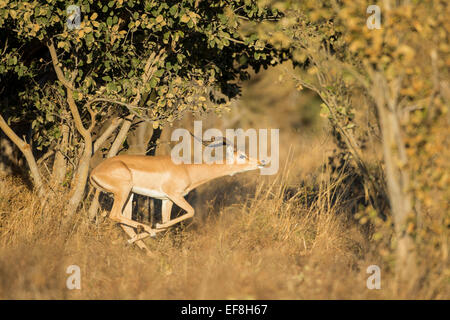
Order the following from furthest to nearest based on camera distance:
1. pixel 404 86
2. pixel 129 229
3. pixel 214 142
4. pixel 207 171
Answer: pixel 214 142 < pixel 207 171 < pixel 129 229 < pixel 404 86

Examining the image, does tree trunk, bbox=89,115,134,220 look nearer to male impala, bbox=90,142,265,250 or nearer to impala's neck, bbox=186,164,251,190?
male impala, bbox=90,142,265,250

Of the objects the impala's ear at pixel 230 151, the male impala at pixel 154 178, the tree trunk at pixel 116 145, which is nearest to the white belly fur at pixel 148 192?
the male impala at pixel 154 178

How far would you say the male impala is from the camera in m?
8.23

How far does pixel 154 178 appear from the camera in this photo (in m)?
8.47

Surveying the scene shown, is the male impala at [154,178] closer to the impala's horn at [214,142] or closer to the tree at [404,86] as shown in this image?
the impala's horn at [214,142]

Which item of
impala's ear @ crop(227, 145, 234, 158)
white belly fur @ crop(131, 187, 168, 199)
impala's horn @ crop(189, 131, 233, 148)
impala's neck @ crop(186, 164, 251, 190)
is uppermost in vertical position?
impala's horn @ crop(189, 131, 233, 148)

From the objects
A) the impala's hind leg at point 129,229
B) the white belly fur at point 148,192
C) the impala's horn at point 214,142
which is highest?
the impala's horn at point 214,142

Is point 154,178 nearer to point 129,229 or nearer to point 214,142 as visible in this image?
point 129,229

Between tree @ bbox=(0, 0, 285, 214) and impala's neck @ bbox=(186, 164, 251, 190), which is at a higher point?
tree @ bbox=(0, 0, 285, 214)

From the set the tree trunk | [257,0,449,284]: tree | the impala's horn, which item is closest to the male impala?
the impala's horn

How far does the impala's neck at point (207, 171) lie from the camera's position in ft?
28.9

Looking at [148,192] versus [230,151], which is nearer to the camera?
[148,192]

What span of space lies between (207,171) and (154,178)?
33.4 inches

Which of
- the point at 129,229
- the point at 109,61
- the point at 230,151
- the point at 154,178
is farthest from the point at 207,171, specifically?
the point at 109,61
